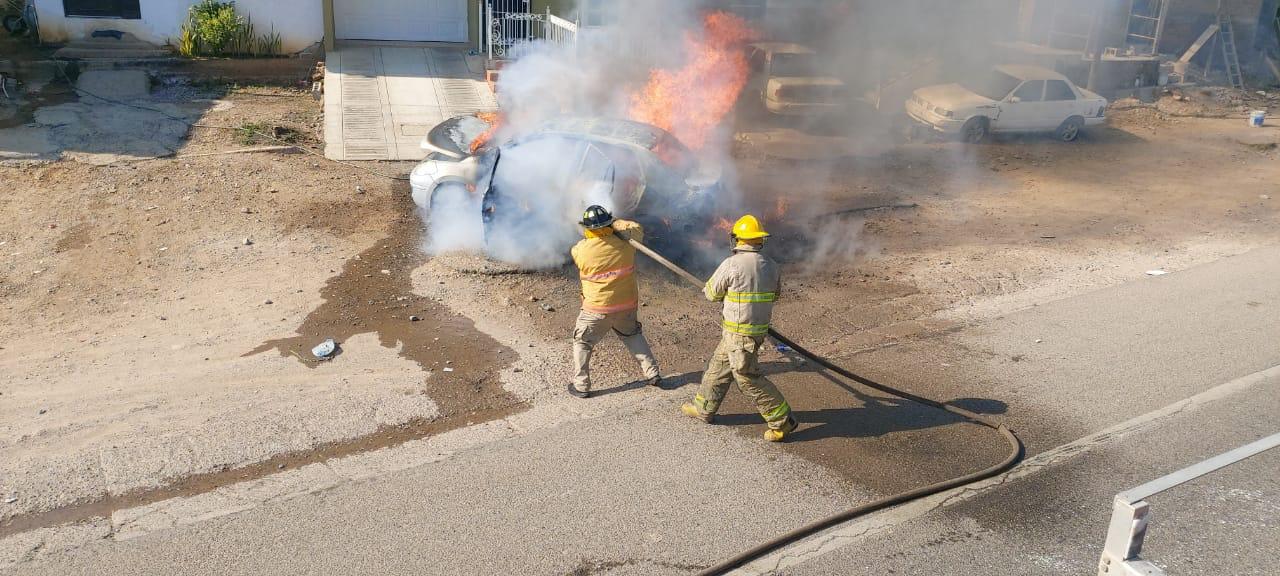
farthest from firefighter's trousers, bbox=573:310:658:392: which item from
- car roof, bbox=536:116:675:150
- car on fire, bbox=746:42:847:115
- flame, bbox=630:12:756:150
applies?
car on fire, bbox=746:42:847:115

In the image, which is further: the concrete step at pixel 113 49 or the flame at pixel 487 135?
the concrete step at pixel 113 49

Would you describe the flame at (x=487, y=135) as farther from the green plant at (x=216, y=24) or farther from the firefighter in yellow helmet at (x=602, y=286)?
the green plant at (x=216, y=24)

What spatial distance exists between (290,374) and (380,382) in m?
0.69

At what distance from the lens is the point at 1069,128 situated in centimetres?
1609

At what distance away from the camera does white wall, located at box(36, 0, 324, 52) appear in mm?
16781

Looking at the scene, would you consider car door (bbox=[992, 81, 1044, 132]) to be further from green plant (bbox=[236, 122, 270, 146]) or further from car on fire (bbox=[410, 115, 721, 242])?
green plant (bbox=[236, 122, 270, 146])

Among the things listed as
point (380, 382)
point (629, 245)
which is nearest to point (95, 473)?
point (380, 382)

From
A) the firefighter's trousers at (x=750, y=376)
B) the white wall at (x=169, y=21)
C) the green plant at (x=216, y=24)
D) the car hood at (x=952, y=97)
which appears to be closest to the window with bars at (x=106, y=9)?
the white wall at (x=169, y=21)

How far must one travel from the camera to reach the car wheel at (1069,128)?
16.0 m

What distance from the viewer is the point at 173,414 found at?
609cm

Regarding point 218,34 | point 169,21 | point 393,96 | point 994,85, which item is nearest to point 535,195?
point 393,96

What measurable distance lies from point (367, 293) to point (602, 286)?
2822 millimetres

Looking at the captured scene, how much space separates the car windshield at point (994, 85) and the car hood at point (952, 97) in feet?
0.57

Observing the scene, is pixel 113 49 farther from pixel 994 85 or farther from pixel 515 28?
pixel 994 85
